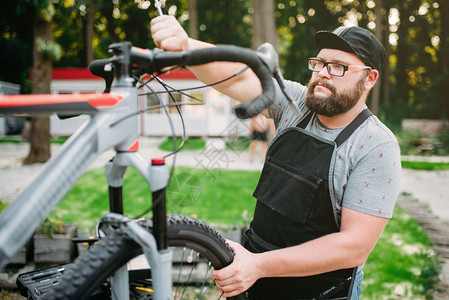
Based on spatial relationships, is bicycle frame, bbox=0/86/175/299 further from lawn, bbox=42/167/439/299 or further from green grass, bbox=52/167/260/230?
green grass, bbox=52/167/260/230

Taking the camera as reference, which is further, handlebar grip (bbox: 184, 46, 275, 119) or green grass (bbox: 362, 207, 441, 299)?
green grass (bbox: 362, 207, 441, 299)

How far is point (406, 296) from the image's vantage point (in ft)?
12.0

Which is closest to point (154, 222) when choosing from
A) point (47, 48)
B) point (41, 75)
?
point (47, 48)

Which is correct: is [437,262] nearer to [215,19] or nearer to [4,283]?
[4,283]

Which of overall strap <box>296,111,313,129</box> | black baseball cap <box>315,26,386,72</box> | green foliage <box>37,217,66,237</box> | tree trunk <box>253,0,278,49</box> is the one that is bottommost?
green foliage <box>37,217,66,237</box>

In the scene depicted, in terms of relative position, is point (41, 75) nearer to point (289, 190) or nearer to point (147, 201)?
point (147, 201)

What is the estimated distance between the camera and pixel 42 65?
10.4 metres

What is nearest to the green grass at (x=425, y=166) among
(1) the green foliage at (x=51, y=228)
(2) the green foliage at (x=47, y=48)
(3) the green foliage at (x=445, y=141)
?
(3) the green foliage at (x=445, y=141)

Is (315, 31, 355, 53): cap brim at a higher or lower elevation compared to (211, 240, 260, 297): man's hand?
higher

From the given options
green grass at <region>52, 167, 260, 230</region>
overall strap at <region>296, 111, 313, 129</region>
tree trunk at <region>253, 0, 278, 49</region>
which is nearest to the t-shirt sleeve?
overall strap at <region>296, 111, 313, 129</region>

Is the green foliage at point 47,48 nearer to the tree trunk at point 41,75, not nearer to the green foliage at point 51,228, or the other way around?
the tree trunk at point 41,75

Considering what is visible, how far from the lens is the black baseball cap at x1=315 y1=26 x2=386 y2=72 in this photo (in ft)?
5.74

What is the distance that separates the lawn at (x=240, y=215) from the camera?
3822 millimetres

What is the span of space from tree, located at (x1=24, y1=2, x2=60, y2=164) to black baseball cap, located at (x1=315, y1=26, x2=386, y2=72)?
9.43 m
